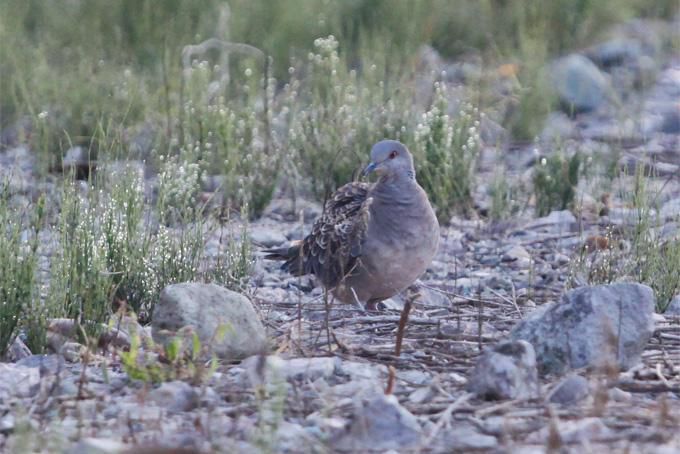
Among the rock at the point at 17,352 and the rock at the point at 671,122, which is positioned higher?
the rock at the point at 671,122

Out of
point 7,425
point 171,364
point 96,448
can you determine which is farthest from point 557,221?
point 96,448

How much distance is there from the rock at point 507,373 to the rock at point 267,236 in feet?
11.3

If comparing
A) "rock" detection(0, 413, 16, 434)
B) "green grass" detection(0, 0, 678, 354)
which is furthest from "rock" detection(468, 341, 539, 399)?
"green grass" detection(0, 0, 678, 354)

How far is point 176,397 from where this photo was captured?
3.96 metres

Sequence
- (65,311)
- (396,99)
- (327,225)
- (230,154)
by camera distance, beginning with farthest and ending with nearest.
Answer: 1. (396,99)
2. (230,154)
3. (327,225)
4. (65,311)

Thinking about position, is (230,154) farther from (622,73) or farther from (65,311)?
(622,73)

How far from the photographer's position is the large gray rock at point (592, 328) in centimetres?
434

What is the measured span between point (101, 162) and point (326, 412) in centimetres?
246

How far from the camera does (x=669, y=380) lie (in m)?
4.33

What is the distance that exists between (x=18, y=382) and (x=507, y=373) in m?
1.48

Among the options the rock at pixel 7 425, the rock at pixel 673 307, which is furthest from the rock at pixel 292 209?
the rock at pixel 7 425

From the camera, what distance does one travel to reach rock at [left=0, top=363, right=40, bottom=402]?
4.21 metres

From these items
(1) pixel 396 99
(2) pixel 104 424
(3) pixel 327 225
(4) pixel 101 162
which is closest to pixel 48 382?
(2) pixel 104 424

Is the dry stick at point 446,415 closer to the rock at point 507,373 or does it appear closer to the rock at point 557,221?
the rock at point 507,373
